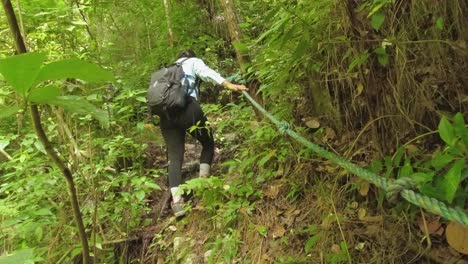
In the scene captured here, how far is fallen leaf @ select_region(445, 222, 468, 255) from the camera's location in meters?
1.75

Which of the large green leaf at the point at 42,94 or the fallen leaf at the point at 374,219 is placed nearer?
the large green leaf at the point at 42,94

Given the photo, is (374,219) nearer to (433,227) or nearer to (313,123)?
(433,227)

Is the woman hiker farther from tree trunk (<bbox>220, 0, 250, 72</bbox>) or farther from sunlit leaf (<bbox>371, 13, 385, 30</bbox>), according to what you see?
sunlit leaf (<bbox>371, 13, 385, 30</bbox>)

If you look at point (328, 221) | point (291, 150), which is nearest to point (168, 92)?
point (291, 150)

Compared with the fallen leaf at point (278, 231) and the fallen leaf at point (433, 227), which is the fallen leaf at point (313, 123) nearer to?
the fallen leaf at point (278, 231)

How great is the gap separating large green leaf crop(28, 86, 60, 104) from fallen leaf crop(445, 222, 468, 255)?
69.7 inches

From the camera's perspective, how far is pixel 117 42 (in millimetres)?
6363

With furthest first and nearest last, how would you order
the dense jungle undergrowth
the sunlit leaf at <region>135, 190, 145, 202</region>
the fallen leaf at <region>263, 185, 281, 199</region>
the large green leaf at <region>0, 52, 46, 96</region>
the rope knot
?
1. the sunlit leaf at <region>135, 190, 145, 202</region>
2. the fallen leaf at <region>263, 185, 281, 199</region>
3. the dense jungle undergrowth
4. the rope knot
5. the large green leaf at <region>0, 52, 46, 96</region>

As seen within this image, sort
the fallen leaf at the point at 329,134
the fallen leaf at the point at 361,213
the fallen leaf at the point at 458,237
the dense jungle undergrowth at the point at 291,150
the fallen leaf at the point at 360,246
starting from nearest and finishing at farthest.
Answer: the fallen leaf at the point at 458,237
the dense jungle undergrowth at the point at 291,150
the fallen leaf at the point at 360,246
the fallen leaf at the point at 361,213
the fallen leaf at the point at 329,134

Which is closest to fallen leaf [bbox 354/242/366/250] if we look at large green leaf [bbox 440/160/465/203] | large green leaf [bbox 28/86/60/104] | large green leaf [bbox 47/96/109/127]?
large green leaf [bbox 440/160/465/203]

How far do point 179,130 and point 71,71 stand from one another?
329 centimetres

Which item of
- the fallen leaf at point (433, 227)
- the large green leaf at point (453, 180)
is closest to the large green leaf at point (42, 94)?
the large green leaf at point (453, 180)

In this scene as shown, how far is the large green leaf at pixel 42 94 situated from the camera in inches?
27.7

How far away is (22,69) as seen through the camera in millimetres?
645
